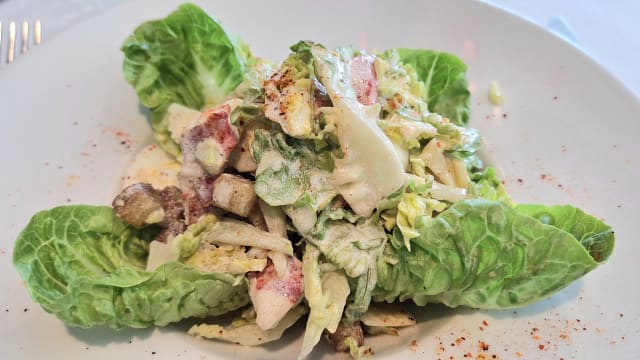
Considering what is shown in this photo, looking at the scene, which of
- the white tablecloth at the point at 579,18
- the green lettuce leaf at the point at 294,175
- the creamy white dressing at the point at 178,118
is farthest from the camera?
the white tablecloth at the point at 579,18

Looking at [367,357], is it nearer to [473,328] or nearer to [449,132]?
[473,328]

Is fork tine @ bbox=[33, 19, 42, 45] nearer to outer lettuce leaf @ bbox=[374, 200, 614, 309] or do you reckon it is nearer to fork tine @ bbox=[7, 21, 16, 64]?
fork tine @ bbox=[7, 21, 16, 64]

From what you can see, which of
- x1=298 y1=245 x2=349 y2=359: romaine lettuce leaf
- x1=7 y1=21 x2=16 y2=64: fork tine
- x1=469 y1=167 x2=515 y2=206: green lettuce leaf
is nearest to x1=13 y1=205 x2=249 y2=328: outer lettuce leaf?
x1=298 y1=245 x2=349 y2=359: romaine lettuce leaf

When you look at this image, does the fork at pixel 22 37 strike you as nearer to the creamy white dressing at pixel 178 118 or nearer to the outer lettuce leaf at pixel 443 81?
the creamy white dressing at pixel 178 118

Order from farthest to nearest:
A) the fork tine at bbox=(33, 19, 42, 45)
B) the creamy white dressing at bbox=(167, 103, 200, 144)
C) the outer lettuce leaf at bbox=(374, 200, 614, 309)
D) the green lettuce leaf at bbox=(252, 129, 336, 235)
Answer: the fork tine at bbox=(33, 19, 42, 45), the creamy white dressing at bbox=(167, 103, 200, 144), the green lettuce leaf at bbox=(252, 129, 336, 235), the outer lettuce leaf at bbox=(374, 200, 614, 309)

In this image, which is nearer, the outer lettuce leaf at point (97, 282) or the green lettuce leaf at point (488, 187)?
the outer lettuce leaf at point (97, 282)

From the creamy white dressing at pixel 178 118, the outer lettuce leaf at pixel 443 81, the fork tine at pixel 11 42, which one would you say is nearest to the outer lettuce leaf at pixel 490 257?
the outer lettuce leaf at pixel 443 81

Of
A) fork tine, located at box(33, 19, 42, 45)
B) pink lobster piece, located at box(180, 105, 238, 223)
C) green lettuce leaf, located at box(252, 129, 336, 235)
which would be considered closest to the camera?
green lettuce leaf, located at box(252, 129, 336, 235)
